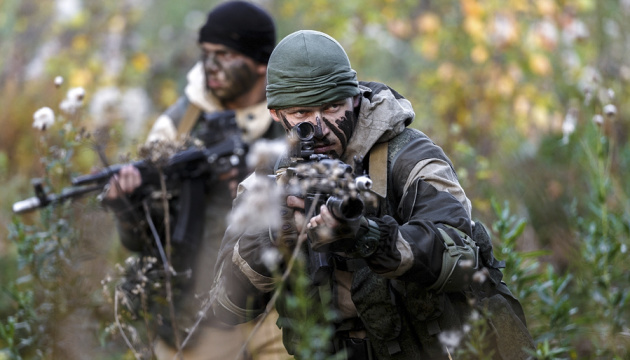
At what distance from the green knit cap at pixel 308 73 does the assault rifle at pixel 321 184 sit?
0.12 metres

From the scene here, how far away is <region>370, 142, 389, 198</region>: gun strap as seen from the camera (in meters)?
2.58

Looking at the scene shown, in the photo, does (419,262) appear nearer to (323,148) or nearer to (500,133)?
(323,148)

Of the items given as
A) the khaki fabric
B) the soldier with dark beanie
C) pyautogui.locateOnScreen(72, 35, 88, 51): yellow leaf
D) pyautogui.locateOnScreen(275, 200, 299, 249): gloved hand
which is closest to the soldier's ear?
the soldier with dark beanie

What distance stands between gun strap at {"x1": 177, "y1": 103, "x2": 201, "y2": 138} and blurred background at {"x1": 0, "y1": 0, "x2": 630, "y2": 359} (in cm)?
41

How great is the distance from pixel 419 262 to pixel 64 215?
7.75 ft

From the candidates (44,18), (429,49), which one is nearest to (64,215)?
(429,49)

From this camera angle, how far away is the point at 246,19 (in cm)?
444

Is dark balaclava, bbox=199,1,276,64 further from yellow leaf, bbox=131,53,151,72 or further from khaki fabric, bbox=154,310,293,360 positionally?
yellow leaf, bbox=131,53,151,72

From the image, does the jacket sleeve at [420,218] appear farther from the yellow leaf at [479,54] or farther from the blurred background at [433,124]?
the yellow leaf at [479,54]

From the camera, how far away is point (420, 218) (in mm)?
2426

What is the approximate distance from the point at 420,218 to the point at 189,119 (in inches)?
96.5

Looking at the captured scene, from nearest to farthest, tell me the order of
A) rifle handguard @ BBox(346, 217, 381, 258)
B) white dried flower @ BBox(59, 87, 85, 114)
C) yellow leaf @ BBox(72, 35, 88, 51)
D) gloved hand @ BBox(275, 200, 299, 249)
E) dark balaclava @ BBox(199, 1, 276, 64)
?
rifle handguard @ BBox(346, 217, 381, 258) → gloved hand @ BBox(275, 200, 299, 249) → white dried flower @ BBox(59, 87, 85, 114) → dark balaclava @ BBox(199, 1, 276, 64) → yellow leaf @ BBox(72, 35, 88, 51)

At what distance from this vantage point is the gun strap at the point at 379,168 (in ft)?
8.48

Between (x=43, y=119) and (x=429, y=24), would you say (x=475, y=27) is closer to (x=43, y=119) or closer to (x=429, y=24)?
(x=429, y=24)
